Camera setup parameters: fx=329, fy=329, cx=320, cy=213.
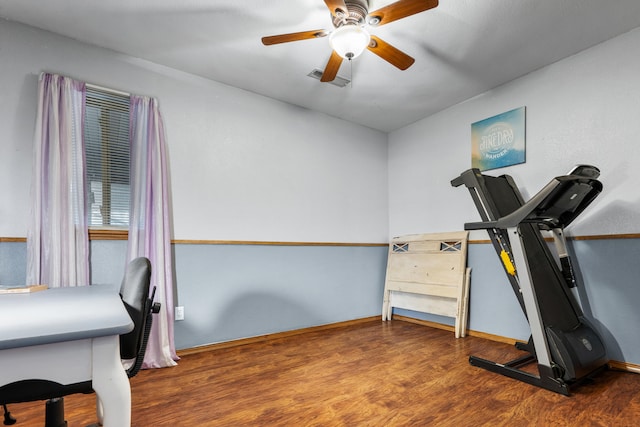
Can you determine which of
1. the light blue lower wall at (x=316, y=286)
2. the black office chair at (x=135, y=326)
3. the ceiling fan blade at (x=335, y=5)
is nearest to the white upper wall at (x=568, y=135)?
the light blue lower wall at (x=316, y=286)

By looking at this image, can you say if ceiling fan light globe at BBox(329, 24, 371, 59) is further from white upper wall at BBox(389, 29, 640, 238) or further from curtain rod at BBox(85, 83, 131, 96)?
white upper wall at BBox(389, 29, 640, 238)

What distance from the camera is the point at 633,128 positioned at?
238 cm

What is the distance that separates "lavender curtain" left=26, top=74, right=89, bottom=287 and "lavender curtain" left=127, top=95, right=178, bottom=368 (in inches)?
13.1

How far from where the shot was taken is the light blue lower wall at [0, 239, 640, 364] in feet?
7.82

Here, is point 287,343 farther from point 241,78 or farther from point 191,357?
point 241,78

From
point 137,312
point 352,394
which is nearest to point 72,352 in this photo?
point 137,312

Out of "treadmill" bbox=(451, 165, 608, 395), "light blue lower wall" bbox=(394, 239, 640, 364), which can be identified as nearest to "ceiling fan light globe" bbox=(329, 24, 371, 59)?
"treadmill" bbox=(451, 165, 608, 395)

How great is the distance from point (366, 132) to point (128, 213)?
2.89m

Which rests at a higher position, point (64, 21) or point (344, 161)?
point (64, 21)

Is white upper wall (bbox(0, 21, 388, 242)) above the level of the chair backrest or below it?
above

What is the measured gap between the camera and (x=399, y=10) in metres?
1.79

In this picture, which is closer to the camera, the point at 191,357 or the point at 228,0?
the point at 228,0

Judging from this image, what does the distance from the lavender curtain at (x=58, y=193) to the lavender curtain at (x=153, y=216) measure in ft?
1.09

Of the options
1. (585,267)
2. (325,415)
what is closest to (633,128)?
(585,267)
